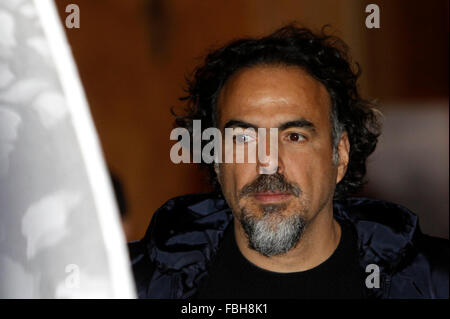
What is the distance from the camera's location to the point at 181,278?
3.01ft

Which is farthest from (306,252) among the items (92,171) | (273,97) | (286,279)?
(92,171)

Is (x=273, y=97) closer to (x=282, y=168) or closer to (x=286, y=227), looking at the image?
(x=282, y=168)

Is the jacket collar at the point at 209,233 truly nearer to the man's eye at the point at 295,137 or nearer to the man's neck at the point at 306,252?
the man's neck at the point at 306,252

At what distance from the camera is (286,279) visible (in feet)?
3.01

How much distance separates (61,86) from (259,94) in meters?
0.39

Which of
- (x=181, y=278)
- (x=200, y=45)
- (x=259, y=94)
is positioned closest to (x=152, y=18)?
(x=200, y=45)

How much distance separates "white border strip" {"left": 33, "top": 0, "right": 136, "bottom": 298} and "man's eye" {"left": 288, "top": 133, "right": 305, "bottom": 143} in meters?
0.36

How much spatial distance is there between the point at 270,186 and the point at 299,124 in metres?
0.12

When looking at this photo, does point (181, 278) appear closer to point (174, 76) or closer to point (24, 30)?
point (24, 30)

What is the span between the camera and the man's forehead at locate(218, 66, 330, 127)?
933 millimetres

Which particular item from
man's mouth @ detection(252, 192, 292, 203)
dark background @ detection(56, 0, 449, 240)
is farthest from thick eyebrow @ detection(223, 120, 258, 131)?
dark background @ detection(56, 0, 449, 240)

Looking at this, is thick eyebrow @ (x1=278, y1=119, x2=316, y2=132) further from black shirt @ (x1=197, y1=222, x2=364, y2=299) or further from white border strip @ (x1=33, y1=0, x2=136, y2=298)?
white border strip @ (x1=33, y1=0, x2=136, y2=298)
